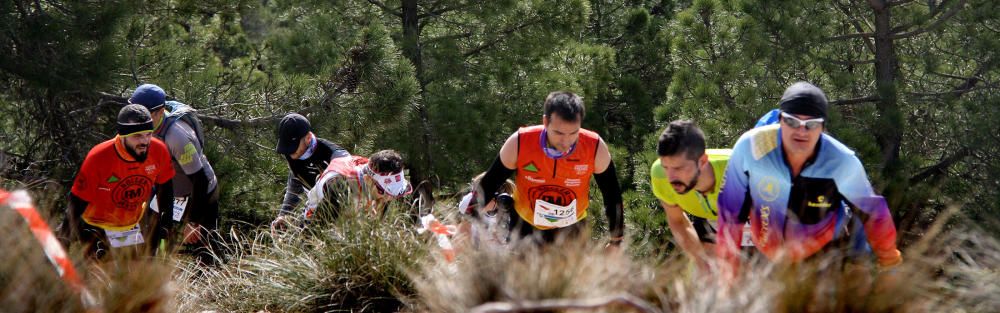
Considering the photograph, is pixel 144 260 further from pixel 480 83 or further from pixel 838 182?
pixel 480 83

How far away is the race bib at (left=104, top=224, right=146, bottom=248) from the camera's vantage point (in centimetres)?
683

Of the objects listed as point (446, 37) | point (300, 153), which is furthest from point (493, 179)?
point (446, 37)

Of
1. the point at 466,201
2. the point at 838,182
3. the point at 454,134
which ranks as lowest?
the point at 454,134

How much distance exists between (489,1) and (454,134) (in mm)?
1677

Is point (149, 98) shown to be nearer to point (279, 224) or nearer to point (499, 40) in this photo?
point (279, 224)

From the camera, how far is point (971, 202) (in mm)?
8273

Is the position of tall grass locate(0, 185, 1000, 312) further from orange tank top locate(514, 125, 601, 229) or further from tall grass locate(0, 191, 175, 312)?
orange tank top locate(514, 125, 601, 229)

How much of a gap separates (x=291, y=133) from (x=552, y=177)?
2.18m

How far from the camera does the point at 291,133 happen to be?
24.7 feet

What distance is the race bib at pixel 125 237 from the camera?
6.83 metres

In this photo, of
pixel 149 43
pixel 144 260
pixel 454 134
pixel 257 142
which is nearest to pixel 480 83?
pixel 454 134

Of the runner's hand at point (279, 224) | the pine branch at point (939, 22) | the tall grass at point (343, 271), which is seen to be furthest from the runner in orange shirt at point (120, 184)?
the pine branch at point (939, 22)

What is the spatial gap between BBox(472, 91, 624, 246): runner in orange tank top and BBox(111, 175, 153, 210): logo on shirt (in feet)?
7.29

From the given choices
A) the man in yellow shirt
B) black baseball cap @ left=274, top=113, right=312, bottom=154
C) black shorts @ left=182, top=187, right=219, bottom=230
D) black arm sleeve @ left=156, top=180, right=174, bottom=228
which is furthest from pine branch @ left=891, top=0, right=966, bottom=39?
black arm sleeve @ left=156, top=180, right=174, bottom=228
